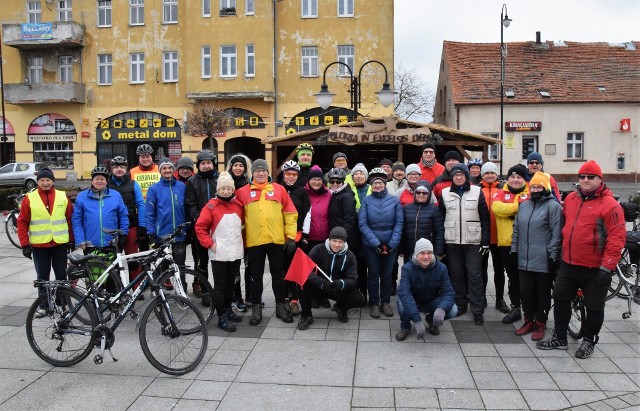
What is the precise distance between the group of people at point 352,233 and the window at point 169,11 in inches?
1021

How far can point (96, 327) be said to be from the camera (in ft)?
16.9

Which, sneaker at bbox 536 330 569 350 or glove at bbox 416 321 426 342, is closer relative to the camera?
sneaker at bbox 536 330 569 350

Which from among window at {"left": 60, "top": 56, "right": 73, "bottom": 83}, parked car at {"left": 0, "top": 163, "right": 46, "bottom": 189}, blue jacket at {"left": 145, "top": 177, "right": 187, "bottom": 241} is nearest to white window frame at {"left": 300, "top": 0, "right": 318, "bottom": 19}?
window at {"left": 60, "top": 56, "right": 73, "bottom": 83}

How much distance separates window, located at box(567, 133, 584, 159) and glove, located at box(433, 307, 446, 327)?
2805 centimetres

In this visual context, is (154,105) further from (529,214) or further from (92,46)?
(529,214)

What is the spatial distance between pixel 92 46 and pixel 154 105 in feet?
15.8

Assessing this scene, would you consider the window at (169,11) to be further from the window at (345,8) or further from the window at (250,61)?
the window at (345,8)

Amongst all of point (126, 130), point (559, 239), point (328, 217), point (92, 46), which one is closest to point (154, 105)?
point (126, 130)

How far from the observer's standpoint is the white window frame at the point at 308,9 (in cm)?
2966

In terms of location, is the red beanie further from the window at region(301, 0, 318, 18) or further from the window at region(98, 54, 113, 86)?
the window at region(98, 54, 113, 86)

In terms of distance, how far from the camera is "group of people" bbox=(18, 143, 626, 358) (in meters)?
5.93

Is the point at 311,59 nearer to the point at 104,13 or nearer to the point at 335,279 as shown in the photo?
the point at 104,13

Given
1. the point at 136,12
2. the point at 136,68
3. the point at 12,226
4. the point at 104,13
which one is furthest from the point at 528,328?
the point at 104,13

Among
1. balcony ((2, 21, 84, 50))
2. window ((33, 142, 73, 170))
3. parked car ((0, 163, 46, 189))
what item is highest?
balcony ((2, 21, 84, 50))
